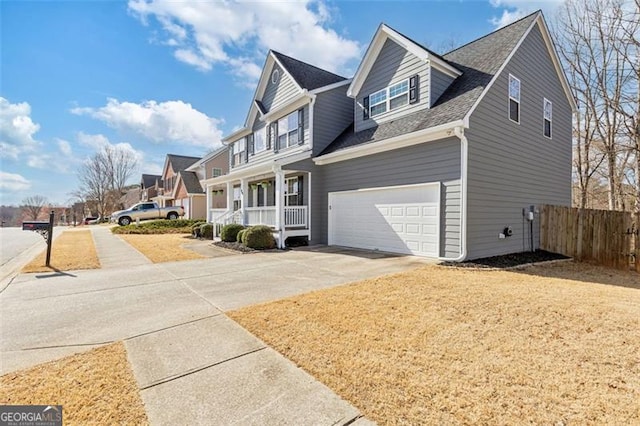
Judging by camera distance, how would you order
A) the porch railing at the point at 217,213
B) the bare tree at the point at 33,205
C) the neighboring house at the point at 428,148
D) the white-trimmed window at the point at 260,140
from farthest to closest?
the bare tree at the point at 33,205 → the white-trimmed window at the point at 260,140 → the porch railing at the point at 217,213 → the neighboring house at the point at 428,148

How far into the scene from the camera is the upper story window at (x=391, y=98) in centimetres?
1073

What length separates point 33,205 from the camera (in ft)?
152

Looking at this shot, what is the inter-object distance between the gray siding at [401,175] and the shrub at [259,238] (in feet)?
6.40

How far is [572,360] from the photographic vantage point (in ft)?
10.4

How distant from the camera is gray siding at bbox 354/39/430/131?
10.4 meters

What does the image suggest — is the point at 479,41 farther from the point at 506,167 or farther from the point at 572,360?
the point at 572,360

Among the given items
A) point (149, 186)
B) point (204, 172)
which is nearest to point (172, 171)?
point (204, 172)

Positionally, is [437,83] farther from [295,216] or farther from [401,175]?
[295,216]

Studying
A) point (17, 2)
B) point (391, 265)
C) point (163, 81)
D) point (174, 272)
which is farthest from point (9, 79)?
point (391, 265)

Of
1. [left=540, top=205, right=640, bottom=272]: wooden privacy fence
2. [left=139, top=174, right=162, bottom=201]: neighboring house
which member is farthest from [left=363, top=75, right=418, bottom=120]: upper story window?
[left=139, top=174, right=162, bottom=201]: neighboring house

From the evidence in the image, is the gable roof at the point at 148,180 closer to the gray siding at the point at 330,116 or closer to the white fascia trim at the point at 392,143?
the gray siding at the point at 330,116

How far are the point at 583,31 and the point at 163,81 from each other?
22715mm

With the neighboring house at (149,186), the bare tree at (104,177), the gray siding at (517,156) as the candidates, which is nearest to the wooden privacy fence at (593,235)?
the gray siding at (517,156)

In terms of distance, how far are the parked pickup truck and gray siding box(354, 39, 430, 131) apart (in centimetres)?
2339
